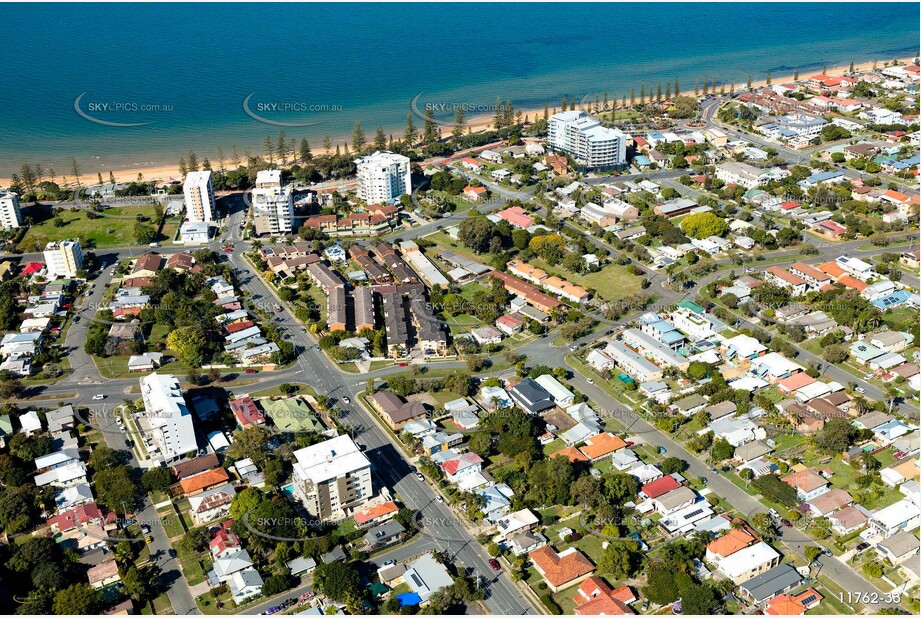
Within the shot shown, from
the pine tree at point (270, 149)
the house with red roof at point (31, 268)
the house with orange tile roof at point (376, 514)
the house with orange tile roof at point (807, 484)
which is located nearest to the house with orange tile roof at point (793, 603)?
the house with orange tile roof at point (807, 484)

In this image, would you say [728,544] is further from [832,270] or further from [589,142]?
[589,142]

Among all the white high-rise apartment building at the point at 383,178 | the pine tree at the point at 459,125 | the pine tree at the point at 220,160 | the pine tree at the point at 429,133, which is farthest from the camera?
the pine tree at the point at 429,133

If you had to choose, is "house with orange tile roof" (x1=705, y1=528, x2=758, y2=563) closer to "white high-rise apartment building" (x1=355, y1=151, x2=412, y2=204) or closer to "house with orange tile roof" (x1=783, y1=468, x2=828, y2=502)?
"house with orange tile roof" (x1=783, y1=468, x2=828, y2=502)

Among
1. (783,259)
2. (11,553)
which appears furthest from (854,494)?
(11,553)

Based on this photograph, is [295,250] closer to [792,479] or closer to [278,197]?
[278,197]

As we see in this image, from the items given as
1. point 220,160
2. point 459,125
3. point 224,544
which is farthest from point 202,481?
point 459,125

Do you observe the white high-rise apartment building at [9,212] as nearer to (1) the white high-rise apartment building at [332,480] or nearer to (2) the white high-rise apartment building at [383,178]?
(2) the white high-rise apartment building at [383,178]

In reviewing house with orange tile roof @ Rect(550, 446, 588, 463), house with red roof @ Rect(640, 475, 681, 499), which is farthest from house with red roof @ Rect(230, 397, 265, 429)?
house with red roof @ Rect(640, 475, 681, 499)
